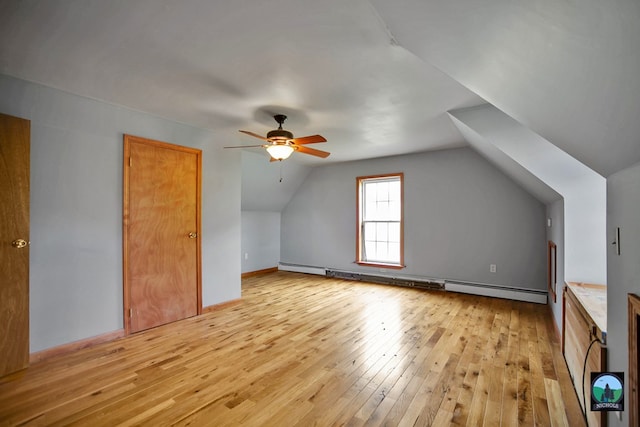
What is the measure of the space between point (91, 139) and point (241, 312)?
2.56 m

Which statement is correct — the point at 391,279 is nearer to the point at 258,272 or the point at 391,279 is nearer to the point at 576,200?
the point at 258,272

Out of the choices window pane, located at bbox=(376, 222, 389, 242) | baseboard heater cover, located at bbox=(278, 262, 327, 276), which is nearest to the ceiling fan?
window pane, located at bbox=(376, 222, 389, 242)

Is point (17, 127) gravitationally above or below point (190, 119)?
below

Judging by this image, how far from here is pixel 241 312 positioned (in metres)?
3.88

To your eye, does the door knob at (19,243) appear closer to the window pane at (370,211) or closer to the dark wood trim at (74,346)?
the dark wood trim at (74,346)

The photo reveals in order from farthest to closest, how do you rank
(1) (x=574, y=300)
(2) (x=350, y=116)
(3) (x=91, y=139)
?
(2) (x=350, y=116) → (3) (x=91, y=139) → (1) (x=574, y=300)

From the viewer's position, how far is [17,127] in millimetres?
2373

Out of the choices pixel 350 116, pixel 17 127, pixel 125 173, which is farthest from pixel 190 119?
pixel 350 116

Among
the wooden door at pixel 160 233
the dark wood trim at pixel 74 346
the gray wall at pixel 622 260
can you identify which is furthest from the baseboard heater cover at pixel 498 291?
the dark wood trim at pixel 74 346

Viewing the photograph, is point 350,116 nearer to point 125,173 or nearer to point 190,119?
point 190,119

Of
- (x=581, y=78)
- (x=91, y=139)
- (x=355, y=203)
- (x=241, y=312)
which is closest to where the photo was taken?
(x=581, y=78)

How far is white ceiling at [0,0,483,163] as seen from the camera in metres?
1.65

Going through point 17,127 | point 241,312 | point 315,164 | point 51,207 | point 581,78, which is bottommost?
point 241,312

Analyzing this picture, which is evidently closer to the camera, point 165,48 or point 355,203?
point 165,48
